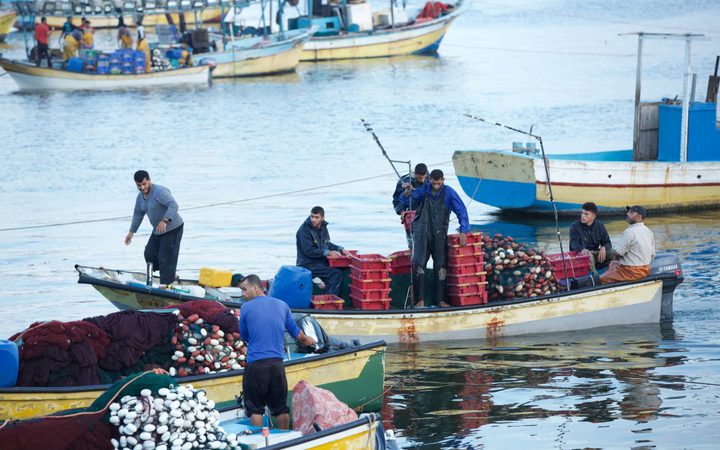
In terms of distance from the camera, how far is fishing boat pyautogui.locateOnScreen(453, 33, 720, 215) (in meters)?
21.0

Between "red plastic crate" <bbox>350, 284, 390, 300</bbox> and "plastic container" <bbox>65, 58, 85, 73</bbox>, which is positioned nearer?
"red plastic crate" <bbox>350, 284, 390, 300</bbox>

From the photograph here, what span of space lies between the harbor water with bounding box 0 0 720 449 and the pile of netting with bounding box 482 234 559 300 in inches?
22.2

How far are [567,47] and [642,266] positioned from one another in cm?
4426

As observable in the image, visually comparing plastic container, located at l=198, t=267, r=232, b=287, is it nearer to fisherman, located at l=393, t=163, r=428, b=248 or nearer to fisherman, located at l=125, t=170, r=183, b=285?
fisherman, located at l=125, t=170, r=183, b=285

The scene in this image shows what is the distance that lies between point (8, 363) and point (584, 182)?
1338cm

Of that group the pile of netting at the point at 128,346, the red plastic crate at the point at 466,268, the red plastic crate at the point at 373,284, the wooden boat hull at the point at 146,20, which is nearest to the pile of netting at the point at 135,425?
the pile of netting at the point at 128,346

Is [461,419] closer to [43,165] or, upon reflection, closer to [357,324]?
[357,324]

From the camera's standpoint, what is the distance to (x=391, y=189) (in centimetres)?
2583

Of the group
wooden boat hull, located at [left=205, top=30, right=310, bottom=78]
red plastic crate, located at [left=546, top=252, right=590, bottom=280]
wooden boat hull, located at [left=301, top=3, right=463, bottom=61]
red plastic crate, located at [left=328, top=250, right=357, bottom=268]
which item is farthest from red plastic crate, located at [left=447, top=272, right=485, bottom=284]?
wooden boat hull, located at [left=301, top=3, right=463, bottom=61]

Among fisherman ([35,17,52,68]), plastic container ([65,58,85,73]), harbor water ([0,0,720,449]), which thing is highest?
fisherman ([35,17,52,68])

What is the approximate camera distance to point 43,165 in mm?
30359

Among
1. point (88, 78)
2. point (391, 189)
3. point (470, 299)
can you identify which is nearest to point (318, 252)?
point (470, 299)

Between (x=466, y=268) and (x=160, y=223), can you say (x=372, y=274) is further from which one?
(x=160, y=223)

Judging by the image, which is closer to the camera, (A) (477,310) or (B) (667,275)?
(A) (477,310)
